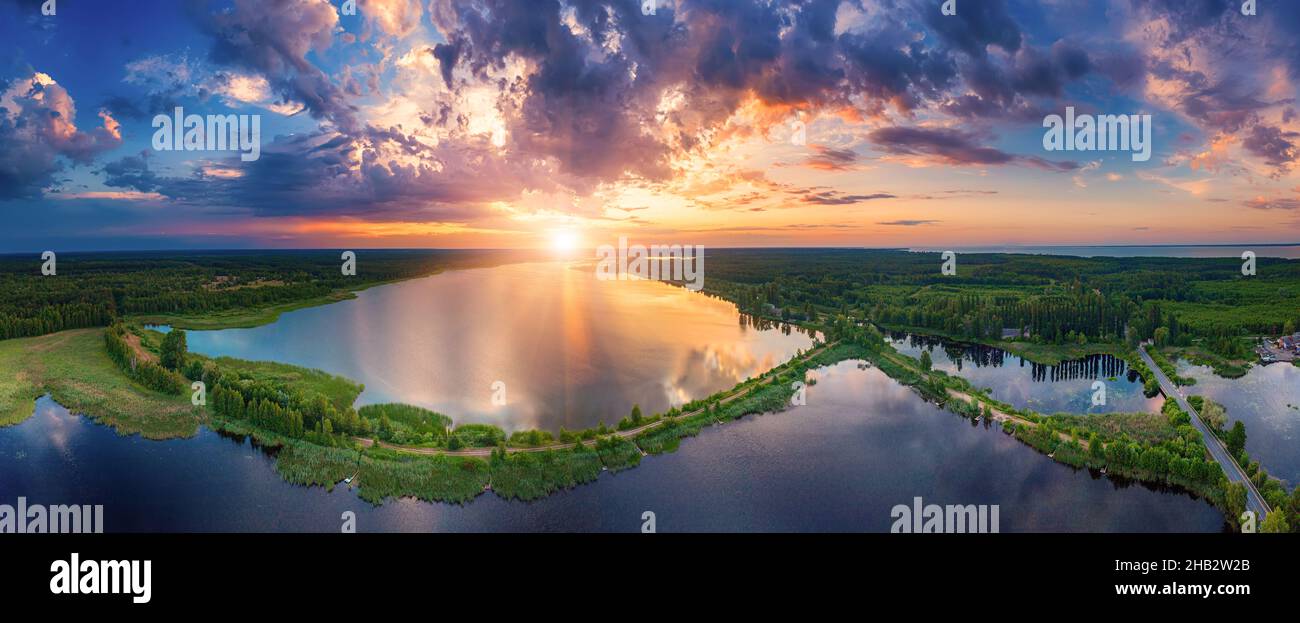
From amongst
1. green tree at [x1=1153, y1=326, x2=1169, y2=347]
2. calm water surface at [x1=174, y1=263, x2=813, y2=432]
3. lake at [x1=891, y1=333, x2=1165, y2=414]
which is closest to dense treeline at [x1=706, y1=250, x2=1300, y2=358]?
green tree at [x1=1153, y1=326, x2=1169, y2=347]

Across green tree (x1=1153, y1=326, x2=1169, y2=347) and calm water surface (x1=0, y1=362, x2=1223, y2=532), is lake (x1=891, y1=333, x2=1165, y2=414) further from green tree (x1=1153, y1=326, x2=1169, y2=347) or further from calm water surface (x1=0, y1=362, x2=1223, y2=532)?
calm water surface (x1=0, y1=362, x2=1223, y2=532)

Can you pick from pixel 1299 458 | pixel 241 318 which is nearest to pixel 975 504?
pixel 1299 458

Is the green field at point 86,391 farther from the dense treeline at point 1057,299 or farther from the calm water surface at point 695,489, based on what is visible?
the dense treeline at point 1057,299

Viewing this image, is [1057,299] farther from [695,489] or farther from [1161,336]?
[695,489]

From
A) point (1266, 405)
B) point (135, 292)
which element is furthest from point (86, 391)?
point (1266, 405)

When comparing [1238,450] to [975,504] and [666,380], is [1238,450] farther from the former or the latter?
[666,380]

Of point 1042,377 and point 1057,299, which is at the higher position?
point 1057,299

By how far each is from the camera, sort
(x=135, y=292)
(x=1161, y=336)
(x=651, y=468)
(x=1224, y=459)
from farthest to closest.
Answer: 1. (x=135, y=292)
2. (x=1161, y=336)
3. (x=1224, y=459)
4. (x=651, y=468)
